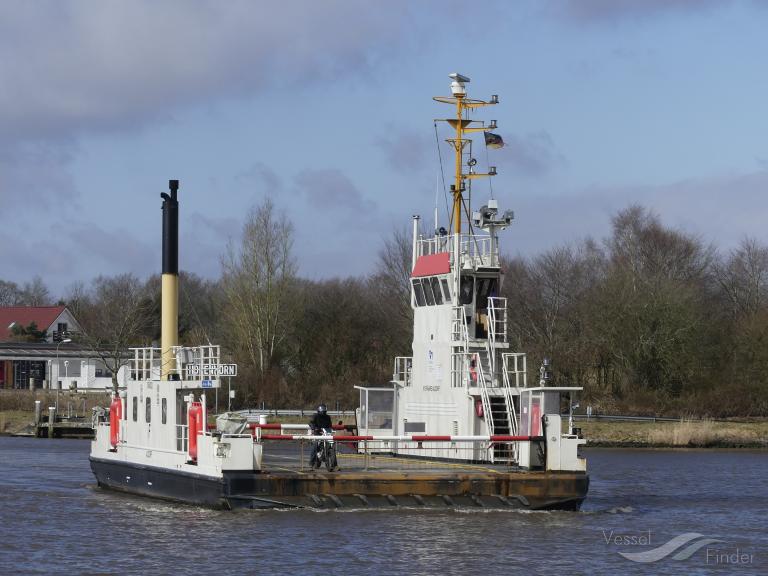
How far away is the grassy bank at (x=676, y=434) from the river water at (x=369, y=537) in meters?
23.7

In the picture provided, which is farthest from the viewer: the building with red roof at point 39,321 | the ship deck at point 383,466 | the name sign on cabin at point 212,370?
the building with red roof at point 39,321

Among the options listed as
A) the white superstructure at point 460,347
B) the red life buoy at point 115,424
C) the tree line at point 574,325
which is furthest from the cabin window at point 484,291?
the tree line at point 574,325

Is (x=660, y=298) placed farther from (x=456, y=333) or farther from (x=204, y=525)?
(x=204, y=525)

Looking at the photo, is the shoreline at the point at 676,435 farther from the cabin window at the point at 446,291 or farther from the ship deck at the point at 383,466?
the cabin window at the point at 446,291

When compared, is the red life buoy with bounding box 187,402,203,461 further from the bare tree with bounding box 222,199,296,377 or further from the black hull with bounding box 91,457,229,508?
the bare tree with bounding box 222,199,296,377

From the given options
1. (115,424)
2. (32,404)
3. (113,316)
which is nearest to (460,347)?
(115,424)

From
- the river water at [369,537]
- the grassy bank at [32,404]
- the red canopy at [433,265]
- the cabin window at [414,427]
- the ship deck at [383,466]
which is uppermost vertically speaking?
the red canopy at [433,265]

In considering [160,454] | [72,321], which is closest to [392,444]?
[160,454]

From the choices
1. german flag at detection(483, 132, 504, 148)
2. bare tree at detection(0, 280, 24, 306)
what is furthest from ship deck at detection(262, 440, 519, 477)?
bare tree at detection(0, 280, 24, 306)

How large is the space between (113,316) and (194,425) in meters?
77.8

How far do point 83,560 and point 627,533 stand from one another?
1132cm

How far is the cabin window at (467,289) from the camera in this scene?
34594mm

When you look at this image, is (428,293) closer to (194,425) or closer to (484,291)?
(484,291)

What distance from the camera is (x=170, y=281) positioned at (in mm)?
35844
